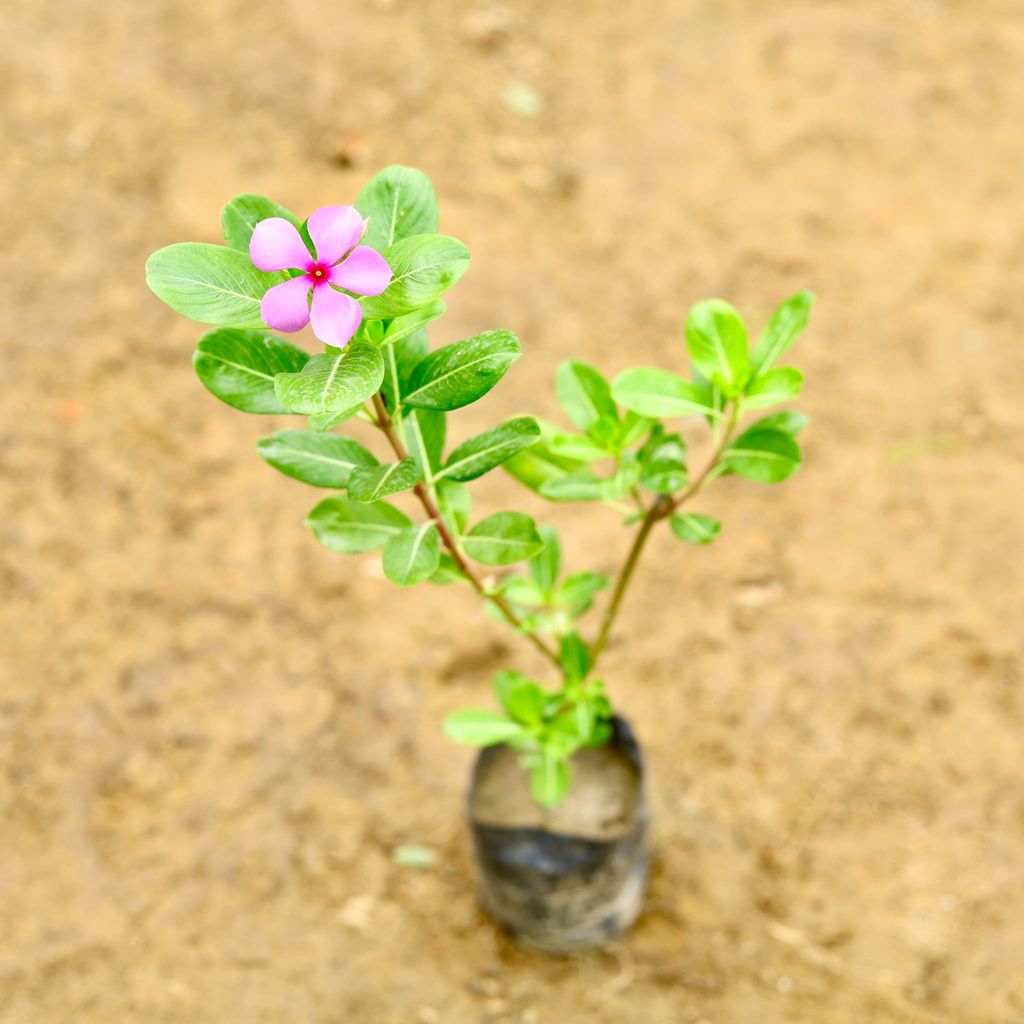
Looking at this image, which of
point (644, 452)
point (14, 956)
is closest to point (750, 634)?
point (644, 452)

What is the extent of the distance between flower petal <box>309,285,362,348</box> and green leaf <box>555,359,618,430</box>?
→ 568 mm

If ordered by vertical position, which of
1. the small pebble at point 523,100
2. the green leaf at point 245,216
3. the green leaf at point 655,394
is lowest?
the green leaf at point 655,394

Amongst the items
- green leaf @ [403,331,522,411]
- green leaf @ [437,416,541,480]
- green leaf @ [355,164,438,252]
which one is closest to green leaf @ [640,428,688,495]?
green leaf @ [437,416,541,480]

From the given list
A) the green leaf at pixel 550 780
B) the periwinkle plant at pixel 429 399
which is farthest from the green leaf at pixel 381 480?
the green leaf at pixel 550 780

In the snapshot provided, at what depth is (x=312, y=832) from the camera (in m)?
2.54

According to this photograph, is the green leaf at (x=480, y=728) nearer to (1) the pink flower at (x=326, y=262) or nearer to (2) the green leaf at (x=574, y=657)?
(2) the green leaf at (x=574, y=657)

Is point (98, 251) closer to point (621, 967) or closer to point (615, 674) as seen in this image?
point (615, 674)

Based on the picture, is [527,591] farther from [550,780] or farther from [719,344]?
[719,344]

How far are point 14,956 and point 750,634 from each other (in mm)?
1843

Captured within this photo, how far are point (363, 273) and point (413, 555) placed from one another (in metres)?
0.41

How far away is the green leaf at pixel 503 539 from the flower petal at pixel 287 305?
1.58 feet

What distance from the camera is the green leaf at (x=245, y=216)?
1.06 m

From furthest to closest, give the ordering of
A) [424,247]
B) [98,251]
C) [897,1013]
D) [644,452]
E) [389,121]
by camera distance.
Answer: [389,121] < [98,251] < [897,1013] < [644,452] < [424,247]

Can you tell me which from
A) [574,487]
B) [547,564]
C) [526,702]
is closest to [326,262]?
[574,487]
